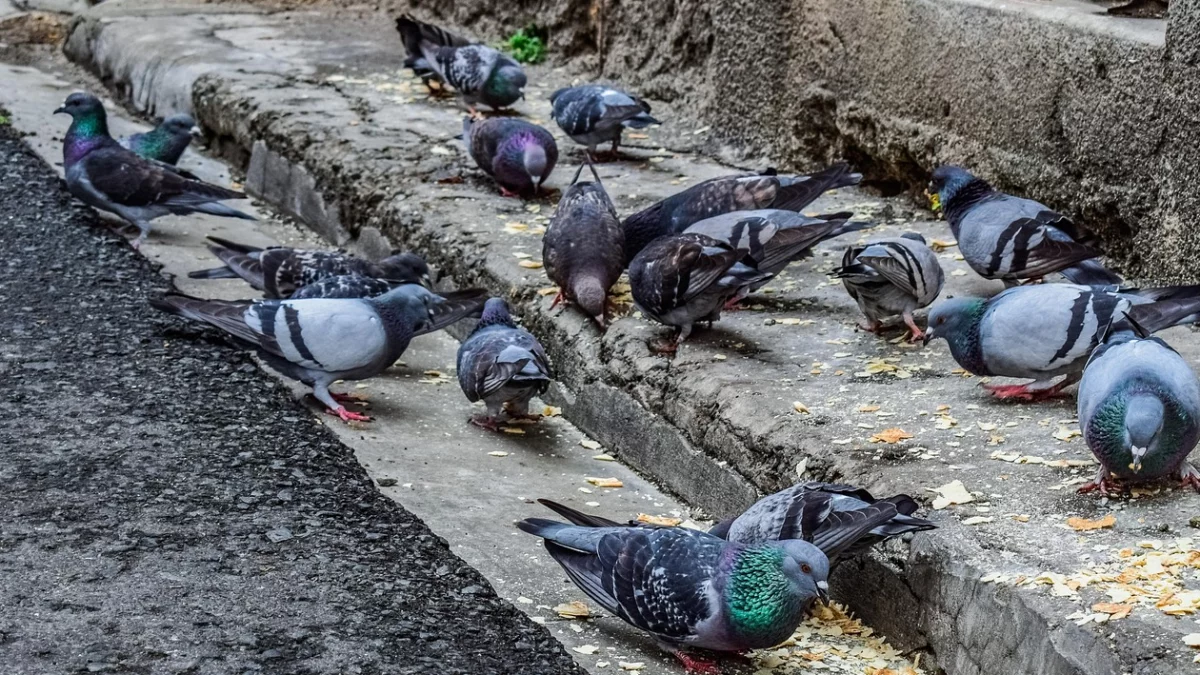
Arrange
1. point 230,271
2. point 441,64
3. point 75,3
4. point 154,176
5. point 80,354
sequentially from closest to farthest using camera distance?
point 80,354 → point 230,271 → point 154,176 → point 441,64 → point 75,3

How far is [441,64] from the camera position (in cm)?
876

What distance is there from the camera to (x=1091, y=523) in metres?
3.77

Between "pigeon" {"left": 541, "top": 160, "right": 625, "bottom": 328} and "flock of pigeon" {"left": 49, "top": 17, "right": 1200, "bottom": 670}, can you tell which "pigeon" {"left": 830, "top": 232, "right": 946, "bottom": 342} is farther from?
"pigeon" {"left": 541, "top": 160, "right": 625, "bottom": 328}

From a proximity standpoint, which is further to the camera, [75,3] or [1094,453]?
[75,3]

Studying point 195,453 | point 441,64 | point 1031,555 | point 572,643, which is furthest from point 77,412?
point 441,64

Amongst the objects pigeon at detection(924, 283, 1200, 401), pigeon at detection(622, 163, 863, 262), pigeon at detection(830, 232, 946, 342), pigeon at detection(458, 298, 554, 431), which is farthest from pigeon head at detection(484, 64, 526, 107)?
pigeon at detection(924, 283, 1200, 401)

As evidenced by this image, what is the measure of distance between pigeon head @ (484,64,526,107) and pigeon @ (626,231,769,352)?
10.9 feet

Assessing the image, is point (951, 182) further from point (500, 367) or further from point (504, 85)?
point (504, 85)

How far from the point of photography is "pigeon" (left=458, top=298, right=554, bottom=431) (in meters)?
5.22

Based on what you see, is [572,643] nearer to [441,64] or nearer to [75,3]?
[441,64]

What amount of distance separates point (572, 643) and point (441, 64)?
5.50 metres

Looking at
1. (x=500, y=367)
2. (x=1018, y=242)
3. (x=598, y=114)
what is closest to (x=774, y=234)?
(x=1018, y=242)

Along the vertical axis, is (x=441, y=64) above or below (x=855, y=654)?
above

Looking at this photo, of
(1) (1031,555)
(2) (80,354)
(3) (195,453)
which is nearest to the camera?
(1) (1031,555)
